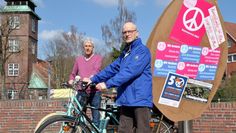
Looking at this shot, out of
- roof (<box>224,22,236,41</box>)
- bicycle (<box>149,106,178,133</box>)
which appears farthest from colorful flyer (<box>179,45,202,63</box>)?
roof (<box>224,22,236,41</box>)

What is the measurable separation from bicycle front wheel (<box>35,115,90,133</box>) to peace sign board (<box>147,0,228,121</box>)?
1.28 m

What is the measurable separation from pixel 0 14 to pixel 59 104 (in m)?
28.1

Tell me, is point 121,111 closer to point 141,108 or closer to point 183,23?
point 141,108

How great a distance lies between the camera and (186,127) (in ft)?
19.0

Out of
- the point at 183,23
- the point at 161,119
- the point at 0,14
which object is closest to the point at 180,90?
the point at 161,119

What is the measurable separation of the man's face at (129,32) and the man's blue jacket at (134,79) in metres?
A: 0.06

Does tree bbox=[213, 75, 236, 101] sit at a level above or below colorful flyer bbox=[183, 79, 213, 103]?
below

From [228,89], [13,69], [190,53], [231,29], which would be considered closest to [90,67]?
[190,53]

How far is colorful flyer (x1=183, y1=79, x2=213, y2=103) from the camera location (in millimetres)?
5688

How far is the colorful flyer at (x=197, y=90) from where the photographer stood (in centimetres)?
569

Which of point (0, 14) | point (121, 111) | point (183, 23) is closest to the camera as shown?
point (121, 111)

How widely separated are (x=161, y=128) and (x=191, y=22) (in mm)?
1714

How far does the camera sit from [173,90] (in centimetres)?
571

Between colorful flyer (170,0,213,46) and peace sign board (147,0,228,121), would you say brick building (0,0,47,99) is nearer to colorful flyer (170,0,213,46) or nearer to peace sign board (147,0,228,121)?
peace sign board (147,0,228,121)
